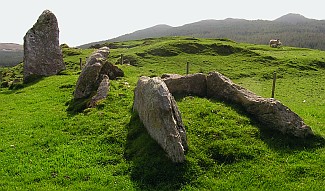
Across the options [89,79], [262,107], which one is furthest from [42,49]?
[262,107]

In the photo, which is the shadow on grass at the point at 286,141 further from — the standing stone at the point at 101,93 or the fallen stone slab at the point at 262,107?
the standing stone at the point at 101,93

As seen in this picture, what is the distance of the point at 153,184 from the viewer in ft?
45.2

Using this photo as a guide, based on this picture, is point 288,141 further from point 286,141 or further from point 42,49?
point 42,49

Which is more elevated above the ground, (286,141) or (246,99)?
(246,99)

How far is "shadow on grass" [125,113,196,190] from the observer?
13703 mm

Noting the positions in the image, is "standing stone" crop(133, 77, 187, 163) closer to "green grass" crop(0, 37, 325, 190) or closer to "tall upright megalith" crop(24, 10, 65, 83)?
"green grass" crop(0, 37, 325, 190)

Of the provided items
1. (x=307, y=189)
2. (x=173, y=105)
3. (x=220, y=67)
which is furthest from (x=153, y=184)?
(x=220, y=67)

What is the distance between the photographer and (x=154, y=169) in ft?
46.9

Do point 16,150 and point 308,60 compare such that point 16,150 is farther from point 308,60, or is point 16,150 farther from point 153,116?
point 308,60

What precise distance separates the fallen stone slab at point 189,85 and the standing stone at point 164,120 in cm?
391

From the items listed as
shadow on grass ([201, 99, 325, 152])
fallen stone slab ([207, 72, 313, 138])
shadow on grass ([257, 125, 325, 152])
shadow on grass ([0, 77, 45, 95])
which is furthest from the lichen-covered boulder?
shadow on grass ([257, 125, 325, 152])

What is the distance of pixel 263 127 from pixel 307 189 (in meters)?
4.80

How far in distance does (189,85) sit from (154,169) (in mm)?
8023

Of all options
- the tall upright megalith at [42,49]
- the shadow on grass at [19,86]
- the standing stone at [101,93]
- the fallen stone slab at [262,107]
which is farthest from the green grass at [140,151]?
the tall upright megalith at [42,49]
